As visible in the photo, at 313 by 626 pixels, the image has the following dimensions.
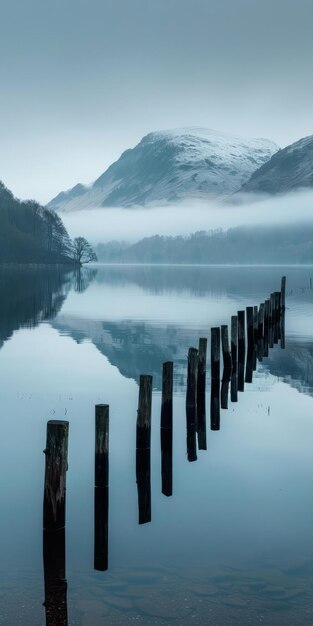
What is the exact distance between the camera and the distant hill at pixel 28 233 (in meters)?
144

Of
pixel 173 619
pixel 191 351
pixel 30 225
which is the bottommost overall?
pixel 173 619

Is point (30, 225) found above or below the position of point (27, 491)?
above

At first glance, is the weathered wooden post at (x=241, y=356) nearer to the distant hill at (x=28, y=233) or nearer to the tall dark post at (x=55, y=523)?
the tall dark post at (x=55, y=523)

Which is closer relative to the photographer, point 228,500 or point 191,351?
point 228,500

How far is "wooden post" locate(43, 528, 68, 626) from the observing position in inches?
334

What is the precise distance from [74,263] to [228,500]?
15774 cm

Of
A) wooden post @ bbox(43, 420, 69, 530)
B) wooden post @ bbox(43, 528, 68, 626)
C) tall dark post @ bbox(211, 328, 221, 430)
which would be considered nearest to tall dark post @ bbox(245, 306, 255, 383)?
tall dark post @ bbox(211, 328, 221, 430)

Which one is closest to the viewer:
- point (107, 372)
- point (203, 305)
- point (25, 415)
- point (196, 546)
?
point (196, 546)

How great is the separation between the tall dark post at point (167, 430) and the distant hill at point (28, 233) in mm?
130149

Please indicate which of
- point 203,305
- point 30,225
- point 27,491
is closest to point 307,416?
point 27,491

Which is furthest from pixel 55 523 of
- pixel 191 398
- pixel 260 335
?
pixel 260 335

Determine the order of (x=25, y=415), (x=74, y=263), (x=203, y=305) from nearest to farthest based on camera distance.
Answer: (x=25, y=415) → (x=203, y=305) → (x=74, y=263)

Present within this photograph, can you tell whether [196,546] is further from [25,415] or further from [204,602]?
[25,415]

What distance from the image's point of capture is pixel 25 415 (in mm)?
19469
